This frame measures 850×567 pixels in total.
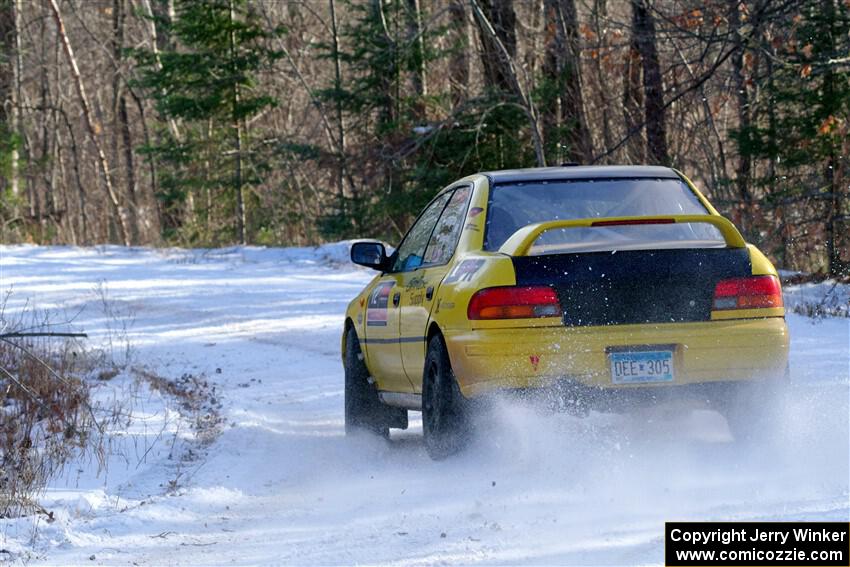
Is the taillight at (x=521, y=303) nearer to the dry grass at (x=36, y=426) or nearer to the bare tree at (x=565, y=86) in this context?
the dry grass at (x=36, y=426)

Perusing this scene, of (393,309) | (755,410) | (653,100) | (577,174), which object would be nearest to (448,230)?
(393,309)

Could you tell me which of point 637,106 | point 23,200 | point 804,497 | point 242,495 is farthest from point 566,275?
point 23,200

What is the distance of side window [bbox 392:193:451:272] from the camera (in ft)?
26.8

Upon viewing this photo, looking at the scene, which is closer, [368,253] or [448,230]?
[448,230]

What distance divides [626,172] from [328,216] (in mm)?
20548

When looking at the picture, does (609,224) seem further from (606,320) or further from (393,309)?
(393,309)

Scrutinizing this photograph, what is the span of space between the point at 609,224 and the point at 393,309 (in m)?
2.00

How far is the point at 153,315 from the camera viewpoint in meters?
16.7

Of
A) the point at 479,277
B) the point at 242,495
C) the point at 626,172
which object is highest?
the point at 626,172

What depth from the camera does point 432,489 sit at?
20.9ft

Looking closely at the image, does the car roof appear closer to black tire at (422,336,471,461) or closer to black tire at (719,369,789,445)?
black tire at (422,336,471,461)

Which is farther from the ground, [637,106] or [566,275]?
[637,106]

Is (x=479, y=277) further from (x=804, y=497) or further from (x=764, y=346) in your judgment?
(x=804, y=497)

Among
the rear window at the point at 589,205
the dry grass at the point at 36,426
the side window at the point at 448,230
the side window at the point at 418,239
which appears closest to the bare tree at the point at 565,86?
the dry grass at the point at 36,426
